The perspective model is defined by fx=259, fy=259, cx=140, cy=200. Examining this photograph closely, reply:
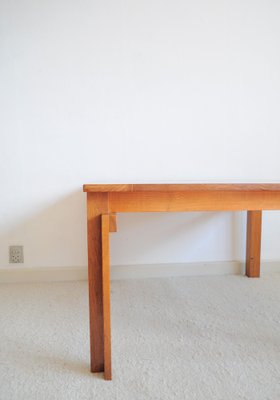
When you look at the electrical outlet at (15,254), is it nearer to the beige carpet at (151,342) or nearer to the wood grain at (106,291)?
the beige carpet at (151,342)

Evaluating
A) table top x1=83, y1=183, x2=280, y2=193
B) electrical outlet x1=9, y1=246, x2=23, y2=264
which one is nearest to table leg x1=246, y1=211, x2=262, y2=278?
table top x1=83, y1=183, x2=280, y2=193

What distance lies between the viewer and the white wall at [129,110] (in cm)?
153

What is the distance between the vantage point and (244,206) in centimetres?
89

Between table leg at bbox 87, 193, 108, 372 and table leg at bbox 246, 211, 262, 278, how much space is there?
115 cm

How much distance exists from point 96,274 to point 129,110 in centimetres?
110

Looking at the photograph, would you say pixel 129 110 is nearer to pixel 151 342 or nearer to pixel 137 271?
pixel 137 271

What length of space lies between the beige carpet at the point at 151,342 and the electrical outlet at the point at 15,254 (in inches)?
5.8

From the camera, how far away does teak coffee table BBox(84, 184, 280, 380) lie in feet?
2.62

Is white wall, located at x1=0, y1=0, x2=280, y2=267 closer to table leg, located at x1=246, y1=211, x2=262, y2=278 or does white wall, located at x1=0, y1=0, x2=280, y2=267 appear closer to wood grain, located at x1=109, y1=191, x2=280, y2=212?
table leg, located at x1=246, y1=211, x2=262, y2=278

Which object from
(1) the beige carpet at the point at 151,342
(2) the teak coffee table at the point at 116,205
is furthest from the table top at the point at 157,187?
(1) the beige carpet at the point at 151,342

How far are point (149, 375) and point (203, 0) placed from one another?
1.97 meters

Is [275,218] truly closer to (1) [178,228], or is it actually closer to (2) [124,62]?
(1) [178,228]

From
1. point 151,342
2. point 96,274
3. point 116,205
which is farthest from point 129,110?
point 151,342

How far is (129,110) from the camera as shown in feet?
5.22
